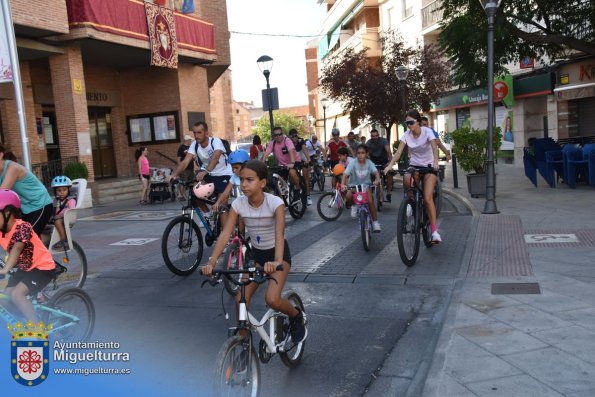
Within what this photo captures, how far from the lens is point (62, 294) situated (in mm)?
4523

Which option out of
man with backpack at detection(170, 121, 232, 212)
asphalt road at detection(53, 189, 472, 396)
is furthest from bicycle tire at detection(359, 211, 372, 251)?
man with backpack at detection(170, 121, 232, 212)

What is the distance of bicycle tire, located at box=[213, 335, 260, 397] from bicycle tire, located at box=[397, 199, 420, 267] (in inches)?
155

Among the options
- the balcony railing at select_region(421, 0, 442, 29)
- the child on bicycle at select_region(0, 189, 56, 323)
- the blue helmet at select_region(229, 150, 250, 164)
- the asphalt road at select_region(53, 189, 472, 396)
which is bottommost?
the asphalt road at select_region(53, 189, 472, 396)

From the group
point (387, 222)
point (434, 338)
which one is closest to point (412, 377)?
point (434, 338)

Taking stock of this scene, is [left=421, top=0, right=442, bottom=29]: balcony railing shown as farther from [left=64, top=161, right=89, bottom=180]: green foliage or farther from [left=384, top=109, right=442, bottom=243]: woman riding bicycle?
[left=384, top=109, right=442, bottom=243]: woman riding bicycle

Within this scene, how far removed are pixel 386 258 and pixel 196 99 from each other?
57.7 ft

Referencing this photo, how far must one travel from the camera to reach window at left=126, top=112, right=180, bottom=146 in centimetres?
2333

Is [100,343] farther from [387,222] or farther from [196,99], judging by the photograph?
[196,99]

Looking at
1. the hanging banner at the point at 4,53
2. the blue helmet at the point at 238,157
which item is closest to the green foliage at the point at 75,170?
the hanging banner at the point at 4,53

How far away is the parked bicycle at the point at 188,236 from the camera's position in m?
7.46

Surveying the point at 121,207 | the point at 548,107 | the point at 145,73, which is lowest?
the point at 121,207

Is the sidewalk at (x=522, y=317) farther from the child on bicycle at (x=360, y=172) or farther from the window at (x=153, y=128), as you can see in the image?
the window at (x=153, y=128)

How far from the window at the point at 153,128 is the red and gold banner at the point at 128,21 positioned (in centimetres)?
291

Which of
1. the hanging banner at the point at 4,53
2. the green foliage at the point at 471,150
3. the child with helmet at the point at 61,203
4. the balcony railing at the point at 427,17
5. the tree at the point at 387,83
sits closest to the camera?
the child with helmet at the point at 61,203
